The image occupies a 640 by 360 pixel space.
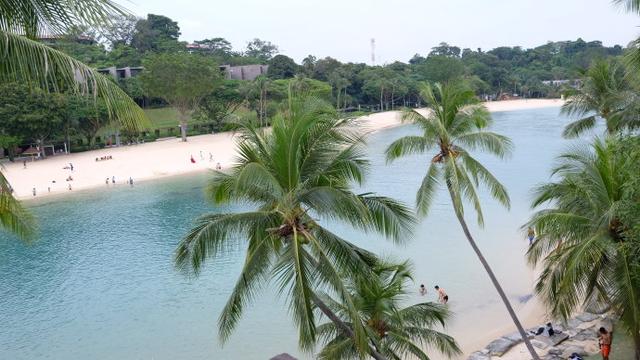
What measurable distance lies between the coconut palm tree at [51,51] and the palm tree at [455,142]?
7576 mm

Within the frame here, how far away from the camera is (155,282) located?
2223 cm

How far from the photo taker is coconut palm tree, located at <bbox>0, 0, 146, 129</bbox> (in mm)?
4457

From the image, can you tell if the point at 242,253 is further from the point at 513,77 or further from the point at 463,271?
the point at 513,77

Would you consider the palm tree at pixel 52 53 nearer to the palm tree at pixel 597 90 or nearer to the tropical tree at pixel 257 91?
the palm tree at pixel 597 90

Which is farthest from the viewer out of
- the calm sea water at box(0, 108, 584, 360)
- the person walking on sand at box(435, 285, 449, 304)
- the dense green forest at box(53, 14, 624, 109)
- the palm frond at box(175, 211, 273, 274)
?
the dense green forest at box(53, 14, 624, 109)

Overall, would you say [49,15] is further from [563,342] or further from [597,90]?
[597,90]

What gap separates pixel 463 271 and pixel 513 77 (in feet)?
341

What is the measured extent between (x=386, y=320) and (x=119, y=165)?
1732 inches

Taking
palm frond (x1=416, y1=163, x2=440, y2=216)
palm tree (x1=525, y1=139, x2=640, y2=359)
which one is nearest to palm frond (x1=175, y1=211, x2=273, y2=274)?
palm tree (x1=525, y1=139, x2=640, y2=359)

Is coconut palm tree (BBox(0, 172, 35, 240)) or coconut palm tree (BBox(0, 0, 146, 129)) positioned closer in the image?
coconut palm tree (BBox(0, 0, 146, 129))

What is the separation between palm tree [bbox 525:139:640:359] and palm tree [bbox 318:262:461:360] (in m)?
2.04

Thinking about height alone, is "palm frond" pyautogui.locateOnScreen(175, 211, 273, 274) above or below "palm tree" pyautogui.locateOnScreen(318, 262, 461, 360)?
above

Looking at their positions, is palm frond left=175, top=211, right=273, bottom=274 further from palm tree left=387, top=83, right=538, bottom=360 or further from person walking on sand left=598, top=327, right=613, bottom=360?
person walking on sand left=598, top=327, right=613, bottom=360

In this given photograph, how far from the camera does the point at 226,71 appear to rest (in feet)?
273
